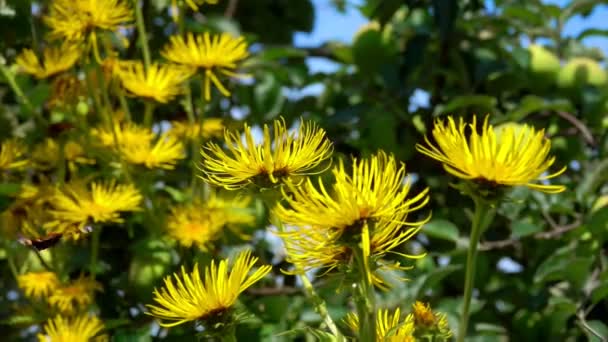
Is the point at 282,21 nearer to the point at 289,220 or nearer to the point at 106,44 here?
the point at 106,44

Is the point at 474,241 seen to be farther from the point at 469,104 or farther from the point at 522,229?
the point at 469,104

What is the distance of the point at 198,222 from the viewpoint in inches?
35.9

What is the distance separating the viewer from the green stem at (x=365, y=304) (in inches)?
19.6

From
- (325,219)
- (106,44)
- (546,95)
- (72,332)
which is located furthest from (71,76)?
(546,95)

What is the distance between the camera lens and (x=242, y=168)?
57cm

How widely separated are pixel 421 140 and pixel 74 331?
65 centimetres

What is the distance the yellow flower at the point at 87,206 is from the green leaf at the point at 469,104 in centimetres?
50

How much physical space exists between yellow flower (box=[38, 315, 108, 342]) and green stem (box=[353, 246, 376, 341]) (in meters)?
0.32

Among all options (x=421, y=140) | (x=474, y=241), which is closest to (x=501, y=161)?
(x=474, y=241)

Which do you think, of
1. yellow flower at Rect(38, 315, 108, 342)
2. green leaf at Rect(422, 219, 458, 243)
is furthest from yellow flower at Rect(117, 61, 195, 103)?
green leaf at Rect(422, 219, 458, 243)

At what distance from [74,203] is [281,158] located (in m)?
0.37

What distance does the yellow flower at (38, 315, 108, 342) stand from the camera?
719 mm

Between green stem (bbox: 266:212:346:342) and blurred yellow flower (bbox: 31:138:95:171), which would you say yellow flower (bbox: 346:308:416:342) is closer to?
green stem (bbox: 266:212:346:342)

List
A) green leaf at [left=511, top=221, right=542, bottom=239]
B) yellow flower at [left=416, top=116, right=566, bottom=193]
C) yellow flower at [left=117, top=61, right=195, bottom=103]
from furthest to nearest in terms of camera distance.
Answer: green leaf at [left=511, top=221, right=542, bottom=239]
yellow flower at [left=117, top=61, right=195, bottom=103]
yellow flower at [left=416, top=116, right=566, bottom=193]
